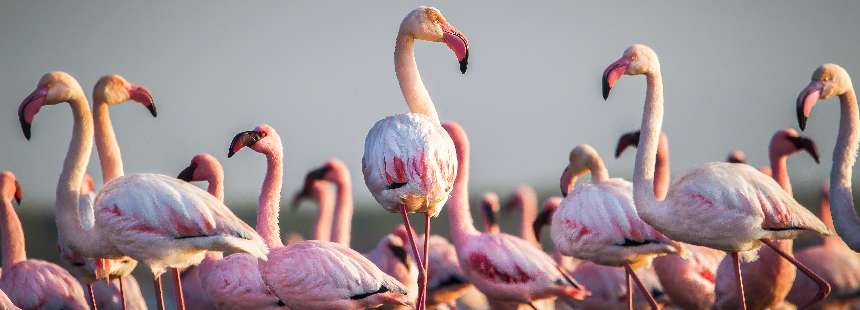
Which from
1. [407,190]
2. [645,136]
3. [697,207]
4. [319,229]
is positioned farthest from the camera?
[319,229]

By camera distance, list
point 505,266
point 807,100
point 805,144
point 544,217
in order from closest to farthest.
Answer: point 807,100, point 505,266, point 805,144, point 544,217

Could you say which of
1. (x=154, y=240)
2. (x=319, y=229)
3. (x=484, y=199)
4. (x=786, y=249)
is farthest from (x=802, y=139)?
(x=154, y=240)

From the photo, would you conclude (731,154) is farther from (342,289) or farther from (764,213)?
(342,289)

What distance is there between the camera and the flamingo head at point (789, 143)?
1001 centimetres

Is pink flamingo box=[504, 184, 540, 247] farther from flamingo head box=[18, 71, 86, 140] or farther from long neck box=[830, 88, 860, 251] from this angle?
flamingo head box=[18, 71, 86, 140]

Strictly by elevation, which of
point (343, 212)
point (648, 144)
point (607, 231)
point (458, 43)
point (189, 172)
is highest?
point (458, 43)

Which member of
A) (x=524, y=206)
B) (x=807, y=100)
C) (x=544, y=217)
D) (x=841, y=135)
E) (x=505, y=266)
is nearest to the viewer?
(x=807, y=100)

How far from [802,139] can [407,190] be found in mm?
3970

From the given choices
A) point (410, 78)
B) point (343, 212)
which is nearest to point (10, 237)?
point (343, 212)

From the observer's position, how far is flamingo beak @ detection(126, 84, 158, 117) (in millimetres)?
8445

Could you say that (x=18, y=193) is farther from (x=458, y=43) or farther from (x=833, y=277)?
(x=833, y=277)

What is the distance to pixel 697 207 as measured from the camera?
25.8ft

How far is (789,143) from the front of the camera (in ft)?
33.1

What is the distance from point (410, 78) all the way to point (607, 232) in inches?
61.5
